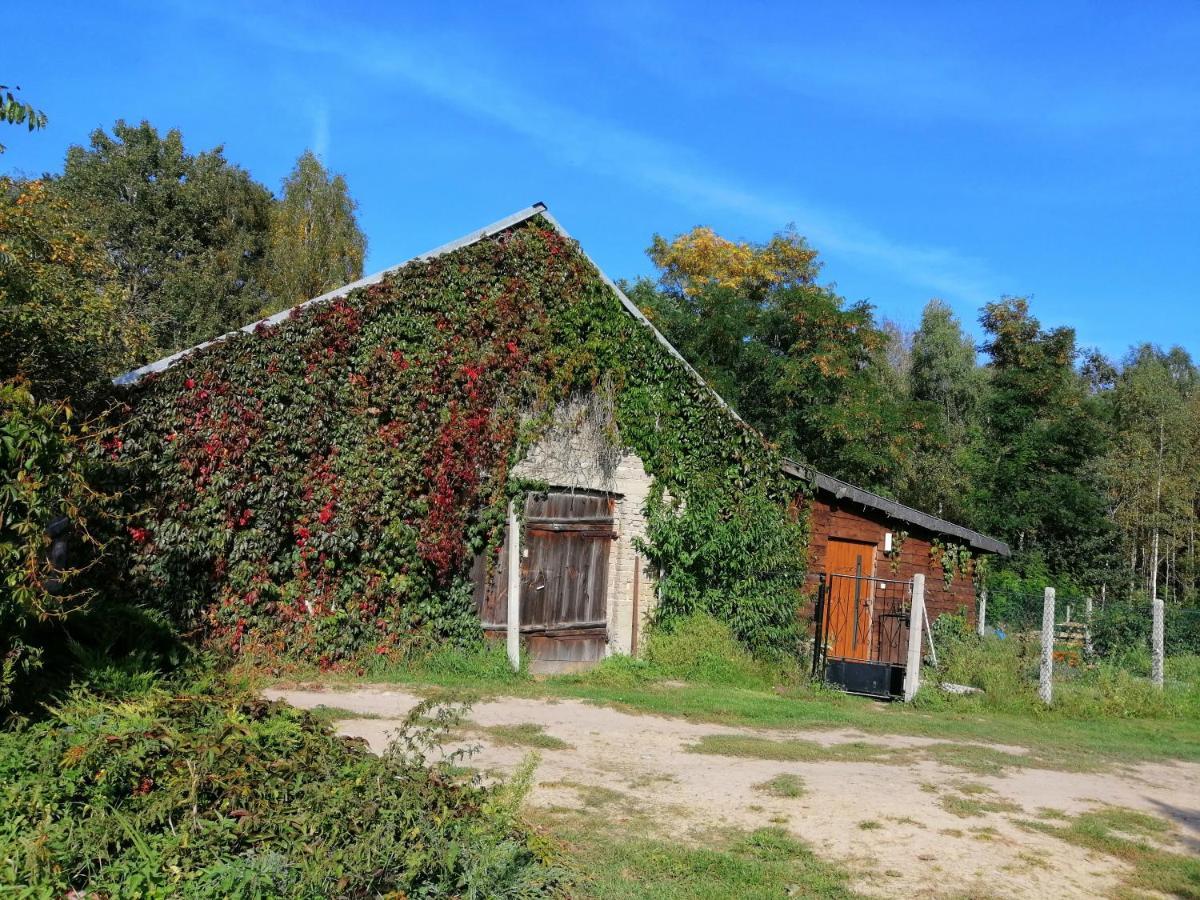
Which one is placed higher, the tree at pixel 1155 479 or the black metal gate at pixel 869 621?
the tree at pixel 1155 479

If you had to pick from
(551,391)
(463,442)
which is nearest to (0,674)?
(463,442)

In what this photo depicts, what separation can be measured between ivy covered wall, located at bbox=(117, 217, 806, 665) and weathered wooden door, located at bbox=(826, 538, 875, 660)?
1.15 metres

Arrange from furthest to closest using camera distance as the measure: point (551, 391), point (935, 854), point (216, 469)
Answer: point (551, 391), point (216, 469), point (935, 854)

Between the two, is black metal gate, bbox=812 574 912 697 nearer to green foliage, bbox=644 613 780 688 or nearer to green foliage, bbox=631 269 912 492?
green foliage, bbox=644 613 780 688

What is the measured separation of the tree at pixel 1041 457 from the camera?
94.0 ft

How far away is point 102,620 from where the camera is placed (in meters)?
6.71

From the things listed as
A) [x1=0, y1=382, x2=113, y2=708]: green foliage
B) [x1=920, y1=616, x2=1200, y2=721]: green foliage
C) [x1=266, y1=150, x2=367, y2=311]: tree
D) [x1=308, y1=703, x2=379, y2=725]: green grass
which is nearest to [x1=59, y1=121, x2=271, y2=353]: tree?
[x1=266, y1=150, x2=367, y2=311]: tree

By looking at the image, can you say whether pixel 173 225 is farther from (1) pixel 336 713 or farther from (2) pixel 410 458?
(1) pixel 336 713

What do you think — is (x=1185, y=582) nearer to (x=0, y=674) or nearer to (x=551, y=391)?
(x=551, y=391)

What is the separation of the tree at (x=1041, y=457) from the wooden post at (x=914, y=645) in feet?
63.8

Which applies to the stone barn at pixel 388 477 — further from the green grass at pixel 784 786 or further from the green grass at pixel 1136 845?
the green grass at pixel 1136 845

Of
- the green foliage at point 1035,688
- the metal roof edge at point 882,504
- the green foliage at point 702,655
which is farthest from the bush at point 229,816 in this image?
the metal roof edge at point 882,504

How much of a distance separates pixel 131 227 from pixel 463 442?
84.6 feet

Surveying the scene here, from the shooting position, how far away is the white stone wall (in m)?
12.6
